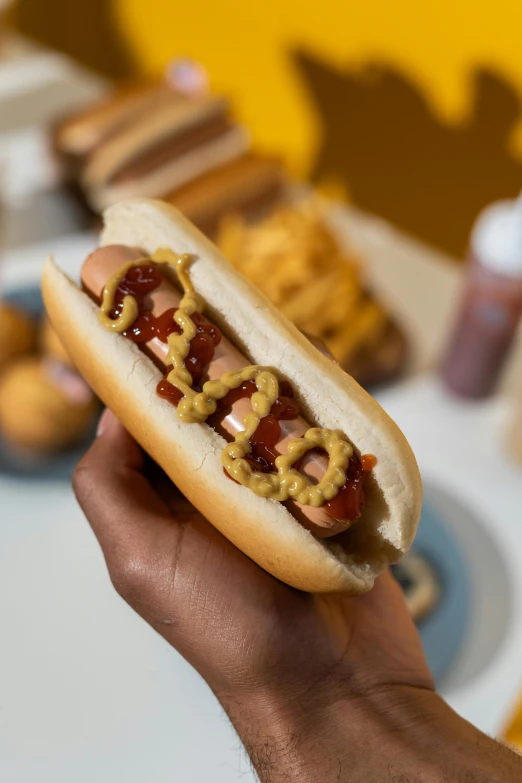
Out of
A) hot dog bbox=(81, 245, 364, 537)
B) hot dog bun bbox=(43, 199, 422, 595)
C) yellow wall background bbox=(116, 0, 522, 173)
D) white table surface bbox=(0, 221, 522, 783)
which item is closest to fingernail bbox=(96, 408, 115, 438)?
hot dog bun bbox=(43, 199, 422, 595)

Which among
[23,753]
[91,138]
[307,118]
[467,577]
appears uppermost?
[307,118]

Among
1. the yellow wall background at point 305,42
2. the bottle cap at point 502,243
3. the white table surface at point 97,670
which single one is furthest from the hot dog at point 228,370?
the yellow wall background at point 305,42

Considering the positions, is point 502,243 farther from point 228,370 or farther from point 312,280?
point 228,370

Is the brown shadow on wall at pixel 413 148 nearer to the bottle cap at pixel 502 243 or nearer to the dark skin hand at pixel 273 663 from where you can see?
the bottle cap at pixel 502 243

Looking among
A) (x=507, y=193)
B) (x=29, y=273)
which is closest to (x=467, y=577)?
(x=507, y=193)

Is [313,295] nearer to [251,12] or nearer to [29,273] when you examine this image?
[29,273]

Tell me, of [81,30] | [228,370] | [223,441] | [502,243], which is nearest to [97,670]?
[223,441]
